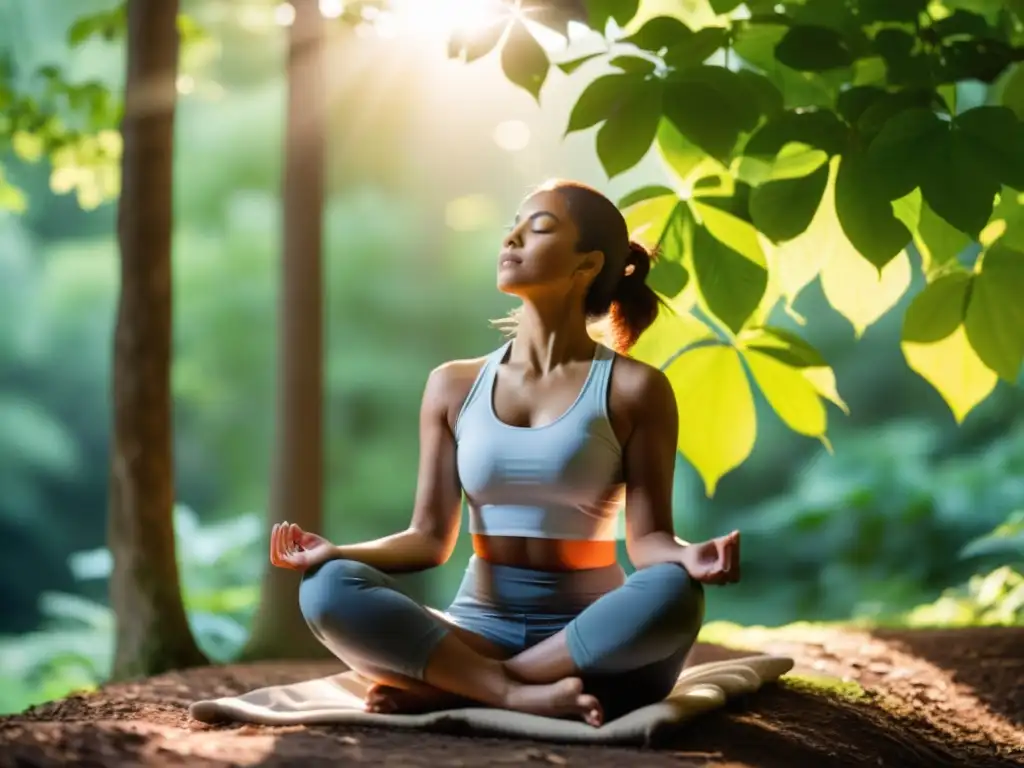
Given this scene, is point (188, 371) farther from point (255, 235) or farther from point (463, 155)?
point (463, 155)

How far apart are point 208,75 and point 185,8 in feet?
1.30

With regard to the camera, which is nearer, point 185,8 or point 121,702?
point 121,702

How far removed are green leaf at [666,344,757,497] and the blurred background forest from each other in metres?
3.45

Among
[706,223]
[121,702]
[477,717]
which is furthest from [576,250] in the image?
[121,702]

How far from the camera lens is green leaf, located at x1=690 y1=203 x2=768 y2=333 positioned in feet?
6.06

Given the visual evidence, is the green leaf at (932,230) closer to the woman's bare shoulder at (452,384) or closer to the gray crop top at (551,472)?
the gray crop top at (551,472)

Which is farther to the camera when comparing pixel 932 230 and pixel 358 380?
pixel 358 380

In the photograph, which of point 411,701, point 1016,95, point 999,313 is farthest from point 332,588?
point 1016,95

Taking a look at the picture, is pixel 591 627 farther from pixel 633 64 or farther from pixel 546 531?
pixel 633 64

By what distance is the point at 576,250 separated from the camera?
1919mm

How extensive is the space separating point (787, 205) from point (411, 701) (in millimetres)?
928

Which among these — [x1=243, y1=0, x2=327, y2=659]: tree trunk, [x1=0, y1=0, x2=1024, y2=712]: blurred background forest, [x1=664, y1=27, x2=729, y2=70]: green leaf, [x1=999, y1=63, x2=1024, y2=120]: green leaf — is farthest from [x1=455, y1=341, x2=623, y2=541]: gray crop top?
[x1=0, y1=0, x2=1024, y2=712]: blurred background forest

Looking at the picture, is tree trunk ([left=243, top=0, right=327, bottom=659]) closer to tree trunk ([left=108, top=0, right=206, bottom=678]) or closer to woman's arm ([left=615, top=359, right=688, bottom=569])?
tree trunk ([left=108, top=0, right=206, bottom=678])

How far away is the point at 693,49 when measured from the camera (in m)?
1.81
